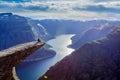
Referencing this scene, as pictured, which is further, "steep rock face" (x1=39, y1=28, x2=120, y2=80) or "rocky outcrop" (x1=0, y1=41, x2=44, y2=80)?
"steep rock face" (x1=39, y1=28, x2=120, y2=80)

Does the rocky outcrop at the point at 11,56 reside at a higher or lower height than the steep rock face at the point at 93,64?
higher

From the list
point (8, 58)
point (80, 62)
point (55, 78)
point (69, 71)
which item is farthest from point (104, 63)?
point (8, 58)

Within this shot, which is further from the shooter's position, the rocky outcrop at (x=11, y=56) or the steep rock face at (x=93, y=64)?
the steep rock face at (x=93, y=64)

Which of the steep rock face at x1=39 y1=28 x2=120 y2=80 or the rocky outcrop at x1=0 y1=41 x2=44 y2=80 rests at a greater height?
the rocky outcrop at x1=0 y1=41 x2=44 y2=80

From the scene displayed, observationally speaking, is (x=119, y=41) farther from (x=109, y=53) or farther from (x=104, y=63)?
(x=104, y=63)
